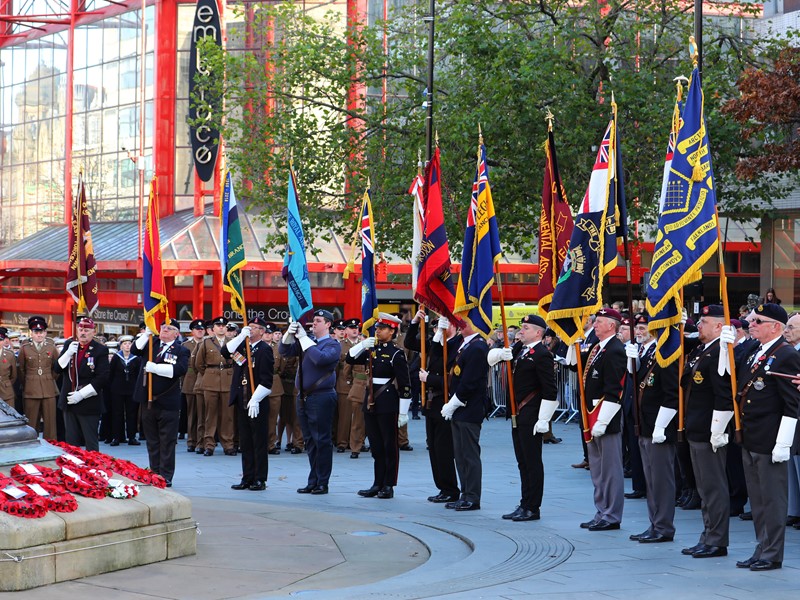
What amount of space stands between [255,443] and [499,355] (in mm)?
3266

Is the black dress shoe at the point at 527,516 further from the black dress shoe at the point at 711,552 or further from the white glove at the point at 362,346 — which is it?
the white glove at the point at 362,346

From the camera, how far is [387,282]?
1503 inches

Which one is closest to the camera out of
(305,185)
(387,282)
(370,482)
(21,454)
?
(21,454)

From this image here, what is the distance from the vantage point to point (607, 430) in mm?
10680

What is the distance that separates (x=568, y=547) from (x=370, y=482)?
15.5ft

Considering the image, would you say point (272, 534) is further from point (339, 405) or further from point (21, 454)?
point (339, 405)

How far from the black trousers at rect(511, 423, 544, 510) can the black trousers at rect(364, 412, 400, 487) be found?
72.4 inches

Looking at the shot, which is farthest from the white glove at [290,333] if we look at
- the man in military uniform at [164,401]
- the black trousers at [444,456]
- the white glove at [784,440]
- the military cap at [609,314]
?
the white glove at [784,440]

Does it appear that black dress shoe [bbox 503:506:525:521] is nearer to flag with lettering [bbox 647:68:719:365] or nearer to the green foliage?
flag with lettering [bbox 647:68:719:365]

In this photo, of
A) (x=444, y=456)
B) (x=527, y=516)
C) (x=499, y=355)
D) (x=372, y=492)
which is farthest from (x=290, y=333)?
(x=527, y=516)

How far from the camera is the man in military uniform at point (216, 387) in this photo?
57.1 feet

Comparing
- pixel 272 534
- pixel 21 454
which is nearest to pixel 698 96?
pixel 272 534

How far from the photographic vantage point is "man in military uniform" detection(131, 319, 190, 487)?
13.3 metres

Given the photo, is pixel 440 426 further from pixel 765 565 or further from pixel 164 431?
pixel 765 565
